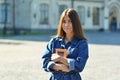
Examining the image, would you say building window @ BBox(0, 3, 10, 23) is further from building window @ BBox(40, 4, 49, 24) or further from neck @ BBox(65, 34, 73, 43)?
neck @ BBox(65, 34, 73, 43)

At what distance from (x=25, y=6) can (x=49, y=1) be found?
3.61 meters

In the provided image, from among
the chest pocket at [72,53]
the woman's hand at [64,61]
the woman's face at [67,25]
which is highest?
the woman's face at [67,25]

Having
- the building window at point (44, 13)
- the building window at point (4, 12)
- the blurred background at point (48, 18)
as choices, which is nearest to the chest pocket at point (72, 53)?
the blurred background at point (48, 18)

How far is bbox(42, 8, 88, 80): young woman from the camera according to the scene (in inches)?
171

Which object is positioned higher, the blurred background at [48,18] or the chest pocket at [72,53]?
the chest pocket at [72,53]

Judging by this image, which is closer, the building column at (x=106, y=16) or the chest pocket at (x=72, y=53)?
the chest pocket at (x=72, y=53)

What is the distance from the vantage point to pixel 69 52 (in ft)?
14.4

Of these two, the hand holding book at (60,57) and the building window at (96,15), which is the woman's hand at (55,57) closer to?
the hand holding book at (60,57)

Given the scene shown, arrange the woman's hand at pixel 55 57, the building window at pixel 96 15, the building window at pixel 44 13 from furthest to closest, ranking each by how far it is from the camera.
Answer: the building window at pixel 96 15, the building window at pixel 44 13, the woman's hand at pixel 55 57

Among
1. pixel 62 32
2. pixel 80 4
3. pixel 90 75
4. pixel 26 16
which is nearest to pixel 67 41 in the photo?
pixel 62 32

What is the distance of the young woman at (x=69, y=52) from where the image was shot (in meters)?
4.34

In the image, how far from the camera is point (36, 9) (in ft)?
174

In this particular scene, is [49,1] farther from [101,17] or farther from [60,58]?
[60,58]

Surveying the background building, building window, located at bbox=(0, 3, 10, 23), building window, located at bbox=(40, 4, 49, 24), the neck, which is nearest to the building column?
the background building
